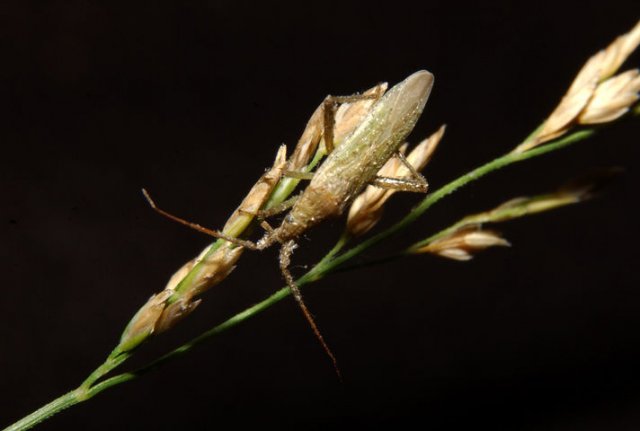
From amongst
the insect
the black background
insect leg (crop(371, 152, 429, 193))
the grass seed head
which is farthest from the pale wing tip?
the black background

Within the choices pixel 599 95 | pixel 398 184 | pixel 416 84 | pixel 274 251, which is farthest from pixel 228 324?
pixel 274 251

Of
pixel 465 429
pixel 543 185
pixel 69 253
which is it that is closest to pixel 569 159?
pixel 543 185

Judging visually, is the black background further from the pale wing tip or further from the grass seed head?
the grass seed head

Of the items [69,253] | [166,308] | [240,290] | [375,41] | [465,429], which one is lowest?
[465,429]

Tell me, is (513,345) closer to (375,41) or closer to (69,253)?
(375,41)

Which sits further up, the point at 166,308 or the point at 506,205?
the point at 166,308

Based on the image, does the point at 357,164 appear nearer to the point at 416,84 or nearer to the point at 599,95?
the point at 416,84

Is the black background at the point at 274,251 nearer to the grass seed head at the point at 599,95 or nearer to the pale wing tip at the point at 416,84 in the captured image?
the pale wing tip at the point at 416,84
